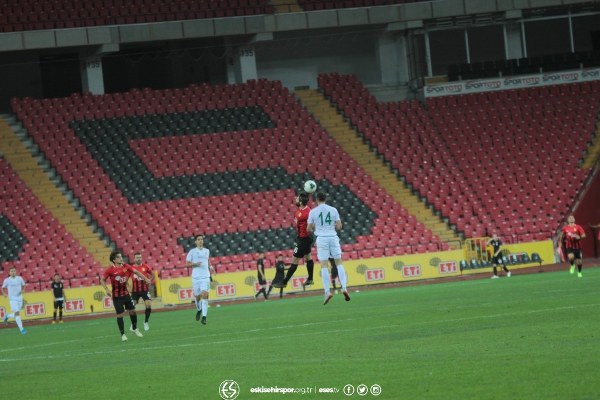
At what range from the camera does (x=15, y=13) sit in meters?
50.0

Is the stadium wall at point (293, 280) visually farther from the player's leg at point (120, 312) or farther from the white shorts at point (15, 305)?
the player's leg at point (120, 312)

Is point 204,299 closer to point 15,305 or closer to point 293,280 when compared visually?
point 15,305

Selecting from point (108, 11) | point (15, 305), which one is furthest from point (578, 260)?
point (108, 11)

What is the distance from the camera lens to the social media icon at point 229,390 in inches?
490

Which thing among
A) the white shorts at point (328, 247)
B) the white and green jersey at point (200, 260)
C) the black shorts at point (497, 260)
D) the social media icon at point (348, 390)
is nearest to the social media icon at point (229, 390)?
the social media icon at point (348, 390)

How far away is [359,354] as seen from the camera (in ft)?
51.6

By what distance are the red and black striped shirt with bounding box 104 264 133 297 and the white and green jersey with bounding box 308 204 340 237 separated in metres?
4.07

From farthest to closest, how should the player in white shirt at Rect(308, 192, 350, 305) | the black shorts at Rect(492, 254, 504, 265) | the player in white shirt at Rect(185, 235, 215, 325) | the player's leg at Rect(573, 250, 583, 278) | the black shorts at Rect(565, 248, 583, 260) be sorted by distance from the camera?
the black shorts at Rect(492, 254, 504, 265) → the black shorts at Rect(565, 248, 583, 260) → the player's leg at Rect(573, 250, 583, 278) → the player in white shirt at Rect(185, 235, 215, 325) → the player in white shirt at Rect(308, 192, 350, 305)

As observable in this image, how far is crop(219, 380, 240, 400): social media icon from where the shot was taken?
40.8ft

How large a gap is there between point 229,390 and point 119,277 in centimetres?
1164

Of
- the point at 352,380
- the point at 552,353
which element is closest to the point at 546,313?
the point at 552,353

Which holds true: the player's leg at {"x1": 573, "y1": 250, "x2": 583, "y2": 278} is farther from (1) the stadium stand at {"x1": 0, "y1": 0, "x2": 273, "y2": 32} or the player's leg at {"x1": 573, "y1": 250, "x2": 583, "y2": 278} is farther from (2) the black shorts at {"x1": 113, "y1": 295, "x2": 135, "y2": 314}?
(1) the stadium stand at {"x1": 0, "y1": 0, "x2": 273, "y2": 32}

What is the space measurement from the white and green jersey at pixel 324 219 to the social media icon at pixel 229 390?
30.9ft

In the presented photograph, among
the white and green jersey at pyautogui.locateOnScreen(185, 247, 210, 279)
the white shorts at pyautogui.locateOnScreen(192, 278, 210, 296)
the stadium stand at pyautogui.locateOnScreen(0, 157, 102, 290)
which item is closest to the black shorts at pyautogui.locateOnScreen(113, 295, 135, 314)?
the white and green jersey at pyautogui.locateOnScreen(185, 247, 210, 279)
